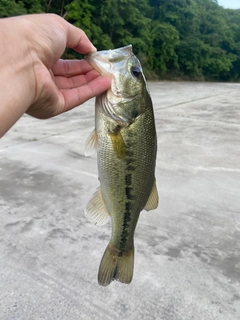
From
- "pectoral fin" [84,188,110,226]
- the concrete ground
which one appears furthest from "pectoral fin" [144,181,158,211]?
the concrete ground

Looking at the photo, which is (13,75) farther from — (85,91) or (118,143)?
(118,143)

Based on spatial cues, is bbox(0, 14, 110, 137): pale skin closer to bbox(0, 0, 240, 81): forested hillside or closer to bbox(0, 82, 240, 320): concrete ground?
bbox(0, 82, 240, 320): concrete ground

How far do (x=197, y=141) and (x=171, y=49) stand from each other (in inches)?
612

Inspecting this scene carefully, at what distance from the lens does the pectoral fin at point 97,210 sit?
166cm

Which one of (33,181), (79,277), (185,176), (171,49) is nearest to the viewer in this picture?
(79,277)

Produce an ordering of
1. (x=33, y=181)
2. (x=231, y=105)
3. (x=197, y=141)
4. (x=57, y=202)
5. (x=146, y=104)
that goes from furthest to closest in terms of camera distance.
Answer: (x=231, y=105)
(x=197, y=141)
(x=33, y=181)
(x=57, y=202)
(x=146, y=104)

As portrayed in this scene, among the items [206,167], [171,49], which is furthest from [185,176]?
[171,49]

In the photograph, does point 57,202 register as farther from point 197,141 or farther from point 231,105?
point 231,105

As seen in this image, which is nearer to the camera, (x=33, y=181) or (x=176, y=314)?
(x=176, y=314)

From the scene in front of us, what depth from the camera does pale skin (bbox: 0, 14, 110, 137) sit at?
1.28 m

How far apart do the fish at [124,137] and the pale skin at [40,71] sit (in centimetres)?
6

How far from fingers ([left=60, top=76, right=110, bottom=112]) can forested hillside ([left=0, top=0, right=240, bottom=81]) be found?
1196cm

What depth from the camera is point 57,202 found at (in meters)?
3.66

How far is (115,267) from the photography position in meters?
1.68
